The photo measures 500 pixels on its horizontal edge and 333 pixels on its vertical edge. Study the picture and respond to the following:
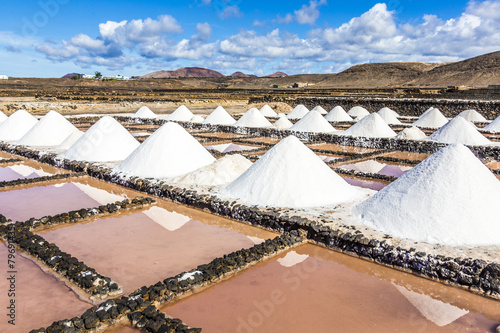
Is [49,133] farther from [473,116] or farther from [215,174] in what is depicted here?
[473,116]

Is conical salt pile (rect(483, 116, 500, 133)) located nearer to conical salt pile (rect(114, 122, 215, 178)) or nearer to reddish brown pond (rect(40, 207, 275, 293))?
conical salt pile (rect(114, 122, 215, 178))

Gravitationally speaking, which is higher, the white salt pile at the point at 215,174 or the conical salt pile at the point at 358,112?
the conical salt pile at the point at 358,112

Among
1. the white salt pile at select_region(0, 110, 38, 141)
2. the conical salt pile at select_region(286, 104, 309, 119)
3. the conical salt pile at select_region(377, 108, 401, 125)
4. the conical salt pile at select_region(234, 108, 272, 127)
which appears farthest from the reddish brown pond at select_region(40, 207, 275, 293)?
the conical salt pile at select_region(286, 104, 309, 119)

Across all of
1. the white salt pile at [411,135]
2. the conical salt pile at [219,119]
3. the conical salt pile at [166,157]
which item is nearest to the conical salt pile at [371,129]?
the white salt pile at [411,135]

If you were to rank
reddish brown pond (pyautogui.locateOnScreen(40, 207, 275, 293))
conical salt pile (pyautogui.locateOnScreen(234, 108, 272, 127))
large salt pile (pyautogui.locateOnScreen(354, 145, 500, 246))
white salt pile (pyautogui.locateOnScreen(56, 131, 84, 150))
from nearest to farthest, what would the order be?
reddish brown pond (pyautogui.locateOnScreen(40, 207, 275, 293)) → large salt pile (pyautogui.locateOnScreen(354, 145, 500, 246)) → white salt pile (pyautogui.locateOnScreen(56, 131, 84, 150)) → conical salt pile (pyautogui.locateOnScreen(234, 108, 272, 127))

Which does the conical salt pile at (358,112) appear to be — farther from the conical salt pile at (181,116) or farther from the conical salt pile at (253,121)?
the conical salt pile at (181,116)

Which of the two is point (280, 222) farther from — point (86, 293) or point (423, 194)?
point (86, 293)
